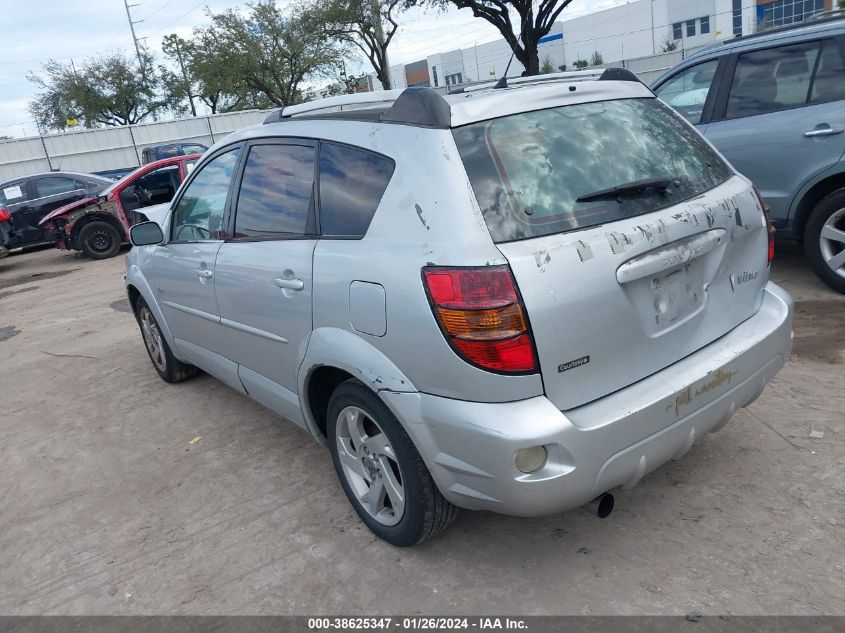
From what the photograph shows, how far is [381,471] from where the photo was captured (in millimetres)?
2809

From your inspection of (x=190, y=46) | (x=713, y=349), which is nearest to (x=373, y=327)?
(x=713, y=349)

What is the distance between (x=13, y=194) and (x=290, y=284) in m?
13.4

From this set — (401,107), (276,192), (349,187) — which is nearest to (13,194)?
(276,192)

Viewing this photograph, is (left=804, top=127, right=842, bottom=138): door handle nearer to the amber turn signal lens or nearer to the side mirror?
the amber turn signal lens

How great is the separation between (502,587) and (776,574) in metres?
1.00

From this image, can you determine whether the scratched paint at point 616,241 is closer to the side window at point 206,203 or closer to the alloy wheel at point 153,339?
the side window at point 206,203

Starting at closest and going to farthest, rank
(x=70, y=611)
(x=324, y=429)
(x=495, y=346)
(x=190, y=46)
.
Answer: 1. (x=495, y=346)
2. (x=70, y=611)
3. (x=324, y=429)
4. (x=190, y=46)

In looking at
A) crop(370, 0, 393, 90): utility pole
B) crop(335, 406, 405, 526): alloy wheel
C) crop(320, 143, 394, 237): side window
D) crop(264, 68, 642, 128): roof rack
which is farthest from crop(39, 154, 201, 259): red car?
crop(370, 0, 393, 90): utility pole

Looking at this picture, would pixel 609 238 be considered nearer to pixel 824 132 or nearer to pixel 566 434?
pixel 566 434

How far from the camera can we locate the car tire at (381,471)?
101 inches

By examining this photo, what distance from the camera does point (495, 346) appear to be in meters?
2.21

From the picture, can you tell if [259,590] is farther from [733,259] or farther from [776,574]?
[733,259]

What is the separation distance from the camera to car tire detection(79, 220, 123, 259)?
1231 centimetres

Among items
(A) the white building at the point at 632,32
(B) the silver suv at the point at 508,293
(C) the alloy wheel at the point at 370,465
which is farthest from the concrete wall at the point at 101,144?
(A) the white building at the point at 632,32
